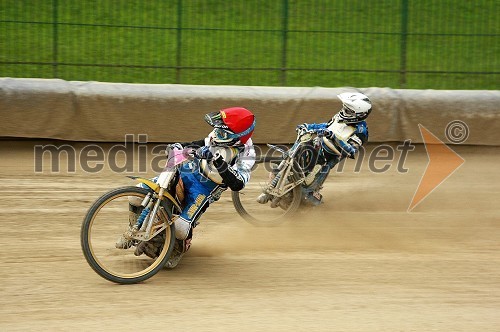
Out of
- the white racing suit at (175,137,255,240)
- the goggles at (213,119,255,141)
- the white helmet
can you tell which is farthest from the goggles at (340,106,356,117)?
the goggles at (213,119,255,141)

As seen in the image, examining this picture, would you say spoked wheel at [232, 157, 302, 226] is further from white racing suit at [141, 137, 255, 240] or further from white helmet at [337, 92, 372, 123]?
white racing suit at [141, 137, 255, 240]

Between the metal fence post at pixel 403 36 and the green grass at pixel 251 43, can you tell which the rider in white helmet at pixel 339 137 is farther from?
the metal fence post at pixel 403 36

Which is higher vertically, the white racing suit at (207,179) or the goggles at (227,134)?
the goggles at (227,134)

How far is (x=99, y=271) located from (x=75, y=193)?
149 inches

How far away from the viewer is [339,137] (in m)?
9.77

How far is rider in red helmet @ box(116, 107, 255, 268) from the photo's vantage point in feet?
23.6

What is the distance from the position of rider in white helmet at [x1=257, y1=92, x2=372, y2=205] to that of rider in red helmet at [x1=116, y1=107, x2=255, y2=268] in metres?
2.45

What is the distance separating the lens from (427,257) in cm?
826

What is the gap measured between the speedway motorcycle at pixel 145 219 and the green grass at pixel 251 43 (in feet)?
23.5

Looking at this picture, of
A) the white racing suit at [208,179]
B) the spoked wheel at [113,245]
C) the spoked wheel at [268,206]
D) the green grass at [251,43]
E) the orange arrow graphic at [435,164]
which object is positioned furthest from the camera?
the green grass at [251,43]

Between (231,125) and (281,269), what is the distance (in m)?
1.54

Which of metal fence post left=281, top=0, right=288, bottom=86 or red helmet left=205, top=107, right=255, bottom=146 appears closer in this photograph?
red helmet left=205, top=107, right=255, bottom=146

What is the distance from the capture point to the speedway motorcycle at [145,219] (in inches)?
265

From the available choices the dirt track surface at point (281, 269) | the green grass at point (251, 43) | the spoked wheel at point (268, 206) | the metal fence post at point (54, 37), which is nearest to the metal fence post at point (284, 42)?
the green grass at point (251, 43)
